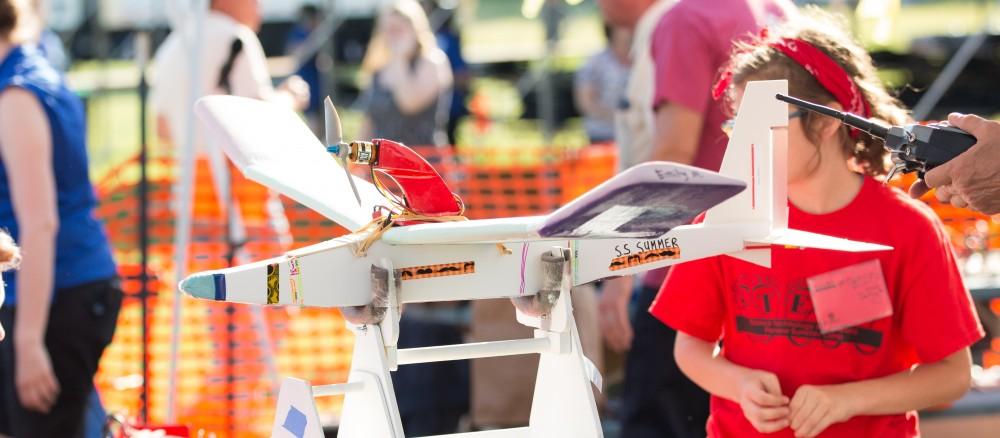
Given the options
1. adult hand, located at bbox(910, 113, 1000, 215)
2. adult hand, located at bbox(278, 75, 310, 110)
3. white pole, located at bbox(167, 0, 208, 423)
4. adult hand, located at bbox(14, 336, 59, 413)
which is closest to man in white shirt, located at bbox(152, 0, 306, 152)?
adult hand, located at bbox(278, 75, 310, 110)

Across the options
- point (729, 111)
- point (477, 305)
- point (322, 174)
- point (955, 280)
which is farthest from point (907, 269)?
point (477, 305)

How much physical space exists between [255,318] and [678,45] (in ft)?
6.54

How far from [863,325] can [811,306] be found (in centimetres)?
9

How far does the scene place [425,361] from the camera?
1.82 m

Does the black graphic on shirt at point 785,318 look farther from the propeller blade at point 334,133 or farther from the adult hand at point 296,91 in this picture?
the adult hand at point 296,91

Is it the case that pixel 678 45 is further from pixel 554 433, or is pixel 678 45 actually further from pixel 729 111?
pixel 554 433

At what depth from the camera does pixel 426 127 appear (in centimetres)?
696

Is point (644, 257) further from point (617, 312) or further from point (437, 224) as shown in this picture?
point (617, 312)

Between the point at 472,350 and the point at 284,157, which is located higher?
the point at 284,157

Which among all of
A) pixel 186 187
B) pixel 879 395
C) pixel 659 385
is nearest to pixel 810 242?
pixel 879 395

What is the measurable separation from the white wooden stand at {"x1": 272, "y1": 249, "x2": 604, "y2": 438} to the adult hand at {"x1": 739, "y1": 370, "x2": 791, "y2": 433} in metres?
0.40

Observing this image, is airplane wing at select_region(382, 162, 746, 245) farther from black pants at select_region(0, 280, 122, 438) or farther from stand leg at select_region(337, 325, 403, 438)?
black pants at select_region(0, 280, 122, 438)

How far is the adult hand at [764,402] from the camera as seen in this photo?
211 centimetres

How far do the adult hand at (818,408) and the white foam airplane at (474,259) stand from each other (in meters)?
0.29
